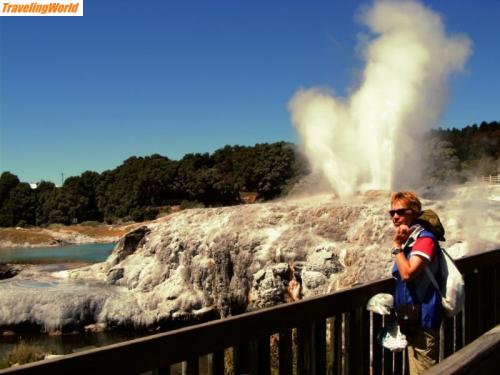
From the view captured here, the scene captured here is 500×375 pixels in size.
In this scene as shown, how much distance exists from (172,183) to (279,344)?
7107 cm

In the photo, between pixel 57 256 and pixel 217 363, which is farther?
pixel 57 256

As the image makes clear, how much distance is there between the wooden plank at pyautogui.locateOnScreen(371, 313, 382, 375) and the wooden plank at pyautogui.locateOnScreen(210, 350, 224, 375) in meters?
1.28

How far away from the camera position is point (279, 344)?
2.73 meters

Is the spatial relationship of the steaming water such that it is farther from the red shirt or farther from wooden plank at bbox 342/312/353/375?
the red shirt

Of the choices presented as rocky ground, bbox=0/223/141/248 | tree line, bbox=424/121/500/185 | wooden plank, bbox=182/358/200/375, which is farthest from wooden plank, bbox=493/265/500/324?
rocky ground, bbox=0/223/141/248

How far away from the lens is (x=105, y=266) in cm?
1878

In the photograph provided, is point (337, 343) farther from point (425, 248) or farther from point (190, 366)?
point (190, 366)

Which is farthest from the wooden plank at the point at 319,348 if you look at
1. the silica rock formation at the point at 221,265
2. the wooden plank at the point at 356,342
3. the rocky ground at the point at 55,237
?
the rocky ground at the point at 55,237

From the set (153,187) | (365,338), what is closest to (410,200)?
(365,338)

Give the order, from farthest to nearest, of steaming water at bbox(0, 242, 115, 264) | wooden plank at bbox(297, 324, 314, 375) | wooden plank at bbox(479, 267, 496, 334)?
1. steaming water at bbox(0, 242, 115, 264)
2. wooden plank at bbox(479, 267, 496, 334)
3. wooden plank at bbox(297, 324, 314, 375)

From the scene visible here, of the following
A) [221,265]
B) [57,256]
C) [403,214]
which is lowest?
[57,256]

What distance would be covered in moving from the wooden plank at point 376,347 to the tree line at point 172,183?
50409 mm

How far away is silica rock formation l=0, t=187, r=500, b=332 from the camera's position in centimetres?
1236

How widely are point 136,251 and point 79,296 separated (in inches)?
98.1
